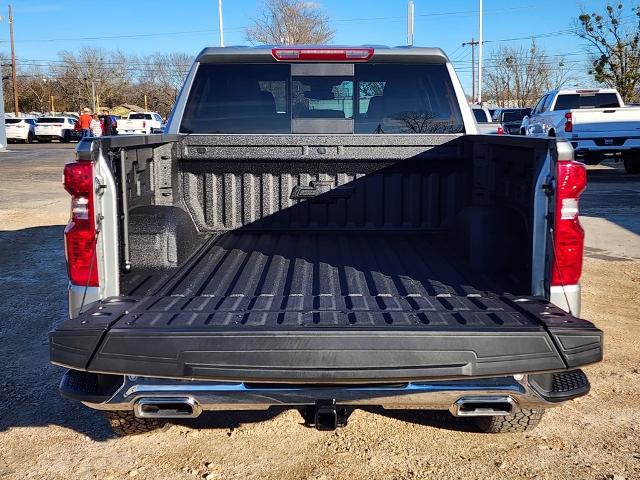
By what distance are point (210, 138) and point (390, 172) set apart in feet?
3.89

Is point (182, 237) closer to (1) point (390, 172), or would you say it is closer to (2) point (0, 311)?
(1) point (390, 172)

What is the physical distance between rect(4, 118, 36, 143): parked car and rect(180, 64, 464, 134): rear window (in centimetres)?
4056

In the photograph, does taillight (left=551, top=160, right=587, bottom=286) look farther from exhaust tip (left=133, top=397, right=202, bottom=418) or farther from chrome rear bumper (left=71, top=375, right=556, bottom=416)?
exhaust tip (left=133, top=397, right=202, bottom=418)

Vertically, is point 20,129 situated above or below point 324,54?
above

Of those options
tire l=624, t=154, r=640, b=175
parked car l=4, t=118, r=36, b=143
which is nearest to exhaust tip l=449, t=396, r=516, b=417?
tire l=624, t=154, r=640, b=175

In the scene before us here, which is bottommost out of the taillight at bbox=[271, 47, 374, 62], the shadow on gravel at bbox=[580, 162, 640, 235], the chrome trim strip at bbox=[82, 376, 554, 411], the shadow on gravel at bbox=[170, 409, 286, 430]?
the shadow on gravel at bbox=[170, 409, 286, 430]

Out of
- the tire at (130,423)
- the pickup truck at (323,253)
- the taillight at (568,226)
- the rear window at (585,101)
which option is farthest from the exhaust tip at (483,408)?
the rear window at (585,101)

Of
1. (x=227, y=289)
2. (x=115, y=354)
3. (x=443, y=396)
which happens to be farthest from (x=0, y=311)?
(x=443, y=396)

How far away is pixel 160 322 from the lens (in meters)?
2.89

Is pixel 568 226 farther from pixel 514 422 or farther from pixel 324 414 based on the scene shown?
pixel 324 414

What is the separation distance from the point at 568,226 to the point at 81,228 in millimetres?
2177

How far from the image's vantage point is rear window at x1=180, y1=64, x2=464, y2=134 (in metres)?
4.58

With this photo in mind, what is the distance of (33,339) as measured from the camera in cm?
536

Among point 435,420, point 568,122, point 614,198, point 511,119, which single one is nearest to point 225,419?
point 435,420
